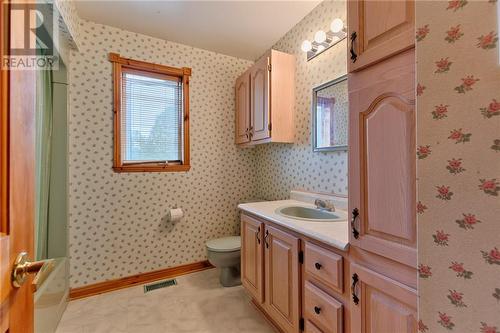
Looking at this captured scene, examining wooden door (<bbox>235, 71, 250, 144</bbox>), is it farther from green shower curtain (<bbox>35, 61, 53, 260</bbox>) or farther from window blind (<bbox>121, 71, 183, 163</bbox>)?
green shower curtain (<bbox>35, 61, 53, 260</bbox>)

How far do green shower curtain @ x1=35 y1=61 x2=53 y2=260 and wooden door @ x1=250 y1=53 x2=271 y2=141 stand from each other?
172 centimetres

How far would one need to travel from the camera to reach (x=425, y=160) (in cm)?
70

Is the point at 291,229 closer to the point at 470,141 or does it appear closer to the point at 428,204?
the point at 428,204

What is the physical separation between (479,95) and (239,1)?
189 cm

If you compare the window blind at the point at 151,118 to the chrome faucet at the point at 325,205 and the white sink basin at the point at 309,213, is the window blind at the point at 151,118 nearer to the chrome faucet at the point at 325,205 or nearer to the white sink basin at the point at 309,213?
the white sink basin at the point at 309,213

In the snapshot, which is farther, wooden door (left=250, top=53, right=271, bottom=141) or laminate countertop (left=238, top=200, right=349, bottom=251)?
wooden door (left=250, top=53, right=271, bottom=141)

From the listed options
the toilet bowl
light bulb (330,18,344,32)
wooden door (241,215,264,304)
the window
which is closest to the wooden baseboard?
the toilet bowl

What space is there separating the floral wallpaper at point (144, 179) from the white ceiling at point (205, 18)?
15cm

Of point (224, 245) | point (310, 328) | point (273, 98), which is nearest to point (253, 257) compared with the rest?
point (224, 245)

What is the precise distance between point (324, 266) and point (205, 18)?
223cm

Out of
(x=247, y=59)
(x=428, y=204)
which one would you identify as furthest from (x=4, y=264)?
(x=247, y=59)

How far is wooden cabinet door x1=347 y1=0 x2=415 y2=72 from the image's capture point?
2.68 ft

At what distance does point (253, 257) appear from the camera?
187 centimetres

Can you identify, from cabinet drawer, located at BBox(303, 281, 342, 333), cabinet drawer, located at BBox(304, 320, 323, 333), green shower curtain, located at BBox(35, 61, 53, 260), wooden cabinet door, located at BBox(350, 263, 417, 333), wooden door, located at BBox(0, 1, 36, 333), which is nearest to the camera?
wooden door, located at BBox(0, 1, 36, 333)
